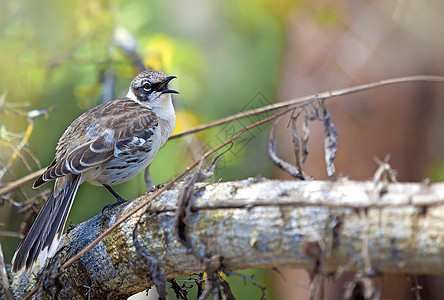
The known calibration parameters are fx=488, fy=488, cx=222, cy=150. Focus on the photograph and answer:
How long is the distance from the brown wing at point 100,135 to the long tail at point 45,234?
12 cm

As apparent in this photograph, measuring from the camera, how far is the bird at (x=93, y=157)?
2.00 meters

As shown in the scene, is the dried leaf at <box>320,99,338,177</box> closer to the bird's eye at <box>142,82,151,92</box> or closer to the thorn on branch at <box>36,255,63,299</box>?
the thorn on branch at <box>36,255,63,299</box>

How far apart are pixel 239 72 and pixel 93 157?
2943 mm

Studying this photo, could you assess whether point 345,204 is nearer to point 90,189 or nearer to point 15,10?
point 90,189

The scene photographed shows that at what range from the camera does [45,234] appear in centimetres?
201

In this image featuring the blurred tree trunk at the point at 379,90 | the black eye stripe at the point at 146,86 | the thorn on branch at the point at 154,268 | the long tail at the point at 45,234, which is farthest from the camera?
the blurred tree trunk at the point at 379,90

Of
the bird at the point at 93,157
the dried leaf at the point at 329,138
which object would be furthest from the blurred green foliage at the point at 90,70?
the dried leaf at the point at 329,138

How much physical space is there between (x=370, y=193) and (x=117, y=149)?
4.50ft

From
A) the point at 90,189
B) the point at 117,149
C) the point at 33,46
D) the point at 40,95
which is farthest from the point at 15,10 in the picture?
the point at 117,149

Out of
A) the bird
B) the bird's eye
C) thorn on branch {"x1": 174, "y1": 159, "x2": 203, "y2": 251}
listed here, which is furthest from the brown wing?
thorn on branch {"x1": 174, "y1": 159, "x2": 203, "y2": 251}

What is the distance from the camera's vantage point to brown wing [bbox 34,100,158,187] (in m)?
2.19

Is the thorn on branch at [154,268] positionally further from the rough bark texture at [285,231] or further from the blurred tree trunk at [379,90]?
the blurred tree trunk at [379,90]

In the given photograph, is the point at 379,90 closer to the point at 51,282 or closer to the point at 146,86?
the point at 146,86

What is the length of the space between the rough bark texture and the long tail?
24 cm
